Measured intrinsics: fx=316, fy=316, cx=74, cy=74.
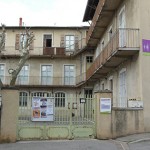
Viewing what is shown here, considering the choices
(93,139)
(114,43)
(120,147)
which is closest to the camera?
(120,147)

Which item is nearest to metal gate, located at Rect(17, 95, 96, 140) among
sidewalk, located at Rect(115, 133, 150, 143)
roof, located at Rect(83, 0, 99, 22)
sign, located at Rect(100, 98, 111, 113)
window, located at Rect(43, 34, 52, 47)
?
sign, located at Rect(100, 98, 111, 113)

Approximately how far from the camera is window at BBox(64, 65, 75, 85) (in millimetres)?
38125

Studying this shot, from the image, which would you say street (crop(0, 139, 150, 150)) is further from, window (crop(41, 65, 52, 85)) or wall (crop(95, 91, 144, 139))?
window (crop(41, 65, 52, 85))

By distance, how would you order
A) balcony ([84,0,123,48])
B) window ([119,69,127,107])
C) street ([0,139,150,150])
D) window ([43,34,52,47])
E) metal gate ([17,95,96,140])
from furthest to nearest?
A: window ([43,34,52,47])
balcony ([84,0,123,48])
window ([119,69,127,107])
metal gate ([17,95,96,140])
street ([0,139,150,150])

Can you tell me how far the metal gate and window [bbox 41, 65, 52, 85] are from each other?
2451 cm

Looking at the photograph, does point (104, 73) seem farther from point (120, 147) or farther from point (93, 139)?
point (120, 147)

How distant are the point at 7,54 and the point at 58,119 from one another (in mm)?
26469

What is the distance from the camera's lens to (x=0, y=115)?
1291cm

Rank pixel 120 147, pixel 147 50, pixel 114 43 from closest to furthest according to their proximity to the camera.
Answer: pixel 120 147, pixel 147 50, pixel 114 43

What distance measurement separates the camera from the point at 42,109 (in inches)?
539

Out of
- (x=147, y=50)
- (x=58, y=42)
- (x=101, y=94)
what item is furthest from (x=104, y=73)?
(x=58, y=42)

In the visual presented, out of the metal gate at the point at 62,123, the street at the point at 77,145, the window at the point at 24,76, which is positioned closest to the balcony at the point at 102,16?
the metal gate at the point at 62,123

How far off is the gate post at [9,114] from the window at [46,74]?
2521 centimetres

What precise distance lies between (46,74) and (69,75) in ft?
9.43
